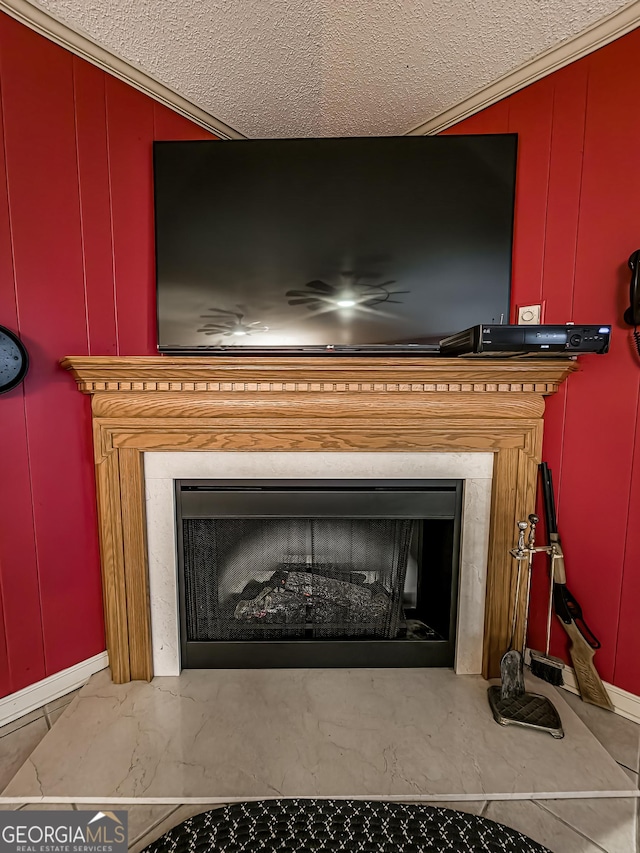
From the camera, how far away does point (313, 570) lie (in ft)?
5.44

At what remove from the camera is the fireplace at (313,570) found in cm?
154

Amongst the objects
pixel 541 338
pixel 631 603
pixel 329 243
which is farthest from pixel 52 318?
pixel 631 603

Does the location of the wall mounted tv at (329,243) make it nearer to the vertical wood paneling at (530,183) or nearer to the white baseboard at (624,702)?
the vertical wood paneling at (530,183)

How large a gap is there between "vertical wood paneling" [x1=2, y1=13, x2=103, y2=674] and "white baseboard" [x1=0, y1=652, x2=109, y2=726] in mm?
40

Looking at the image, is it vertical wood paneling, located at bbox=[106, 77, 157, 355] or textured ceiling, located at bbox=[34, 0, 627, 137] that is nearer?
textured ceiling, located at bbox=[34, 0, 627, 137]

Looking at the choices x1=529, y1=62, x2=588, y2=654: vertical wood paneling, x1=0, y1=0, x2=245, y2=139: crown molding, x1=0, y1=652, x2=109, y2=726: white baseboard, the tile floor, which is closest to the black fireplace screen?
the tile floor

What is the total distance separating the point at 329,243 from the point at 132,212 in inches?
30.0

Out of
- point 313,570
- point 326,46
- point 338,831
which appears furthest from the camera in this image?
point 313,570

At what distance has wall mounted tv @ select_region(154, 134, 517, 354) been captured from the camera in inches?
60.5

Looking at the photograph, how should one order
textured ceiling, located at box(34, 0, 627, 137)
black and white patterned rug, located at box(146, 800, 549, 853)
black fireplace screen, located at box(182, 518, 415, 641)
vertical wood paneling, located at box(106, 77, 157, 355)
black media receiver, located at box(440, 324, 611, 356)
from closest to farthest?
black and white patterned rug, located at box(146, 800, 549, 853)
black media receiver, located at box(440, 324, 611, 356)
textured ceiling, located at box(34, 0, 627, 137)
vertical wood paneling, located at box(106, 77, 157, 355)
black fireplace screen, located at box(182, 518, 415, 641)

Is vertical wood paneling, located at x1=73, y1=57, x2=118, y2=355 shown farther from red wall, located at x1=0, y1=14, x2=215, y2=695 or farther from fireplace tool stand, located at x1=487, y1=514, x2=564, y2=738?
fireplace tool stand, located at x1=487, y1=514, x2=564, y2=738

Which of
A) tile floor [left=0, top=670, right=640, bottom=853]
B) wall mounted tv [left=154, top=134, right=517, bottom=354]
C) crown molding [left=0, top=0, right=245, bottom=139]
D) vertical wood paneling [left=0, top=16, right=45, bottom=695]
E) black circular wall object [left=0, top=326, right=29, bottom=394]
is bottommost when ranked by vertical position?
tile floor [left=0, top=670, right=640, bottom=853]

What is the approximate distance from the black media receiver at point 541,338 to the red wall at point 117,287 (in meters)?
0.36

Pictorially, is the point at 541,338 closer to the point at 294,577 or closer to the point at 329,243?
the point at 329,243
